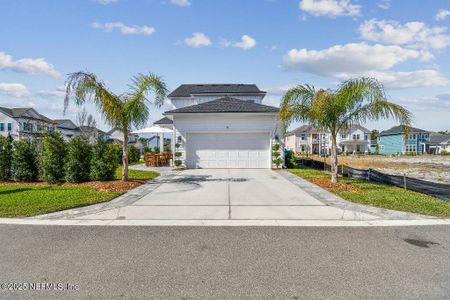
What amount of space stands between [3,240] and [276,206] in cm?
610

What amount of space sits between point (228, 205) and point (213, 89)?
74.9 feet

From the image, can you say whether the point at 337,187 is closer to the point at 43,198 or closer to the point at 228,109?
the point at 228,109

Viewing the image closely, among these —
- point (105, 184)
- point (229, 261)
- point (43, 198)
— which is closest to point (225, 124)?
point (105, 184)

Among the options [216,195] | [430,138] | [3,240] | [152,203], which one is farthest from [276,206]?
[430,138]

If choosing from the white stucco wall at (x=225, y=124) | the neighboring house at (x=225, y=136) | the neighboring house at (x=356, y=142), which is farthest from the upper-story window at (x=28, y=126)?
the neighboring house at (x=356, y=142)

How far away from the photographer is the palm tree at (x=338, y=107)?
32.4 feet

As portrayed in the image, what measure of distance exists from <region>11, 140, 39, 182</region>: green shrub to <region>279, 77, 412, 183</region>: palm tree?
11.0 metres

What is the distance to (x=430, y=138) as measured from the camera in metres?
67.0

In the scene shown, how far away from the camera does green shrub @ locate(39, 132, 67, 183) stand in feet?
35.4

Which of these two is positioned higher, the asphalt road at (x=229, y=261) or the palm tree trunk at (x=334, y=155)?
the palm tree trunk at (x=334, y=155)

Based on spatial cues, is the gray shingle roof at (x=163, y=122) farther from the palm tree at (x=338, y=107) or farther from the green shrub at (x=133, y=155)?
the palm tree at (x=338, y=107)

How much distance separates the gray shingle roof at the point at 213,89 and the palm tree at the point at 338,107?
645 inches

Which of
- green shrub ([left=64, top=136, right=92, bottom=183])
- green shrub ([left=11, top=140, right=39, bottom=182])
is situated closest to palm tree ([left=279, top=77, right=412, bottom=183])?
green shrub ([left=64, top=136, right=92, bottom=183])

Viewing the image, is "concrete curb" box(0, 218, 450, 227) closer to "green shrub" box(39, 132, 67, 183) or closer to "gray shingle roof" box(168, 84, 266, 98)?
"green shrub" box(39, 132, 67, 183)
